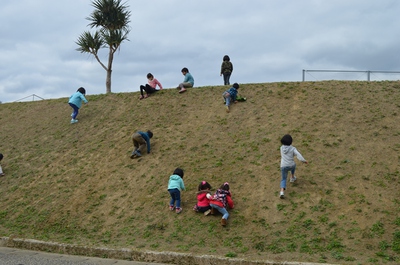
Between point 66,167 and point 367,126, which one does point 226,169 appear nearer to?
point 367,126

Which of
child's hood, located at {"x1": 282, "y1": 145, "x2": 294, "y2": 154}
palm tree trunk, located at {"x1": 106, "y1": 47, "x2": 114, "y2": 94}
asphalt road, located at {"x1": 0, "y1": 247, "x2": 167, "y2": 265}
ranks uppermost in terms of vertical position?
palm tree trunk, located at {"x1": 106, "y1": 47, "x2": 114, "y2": 94}

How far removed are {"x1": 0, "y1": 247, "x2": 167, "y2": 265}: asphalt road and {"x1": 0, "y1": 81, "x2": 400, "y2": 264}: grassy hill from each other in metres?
0.65

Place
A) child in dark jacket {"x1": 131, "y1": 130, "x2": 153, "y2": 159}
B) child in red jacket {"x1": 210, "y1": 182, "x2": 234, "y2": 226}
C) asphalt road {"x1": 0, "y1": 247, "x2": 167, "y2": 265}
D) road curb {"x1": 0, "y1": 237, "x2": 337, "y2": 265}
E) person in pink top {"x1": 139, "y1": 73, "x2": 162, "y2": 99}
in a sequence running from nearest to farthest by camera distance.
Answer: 1. road curb {"x1": 0, "y1": 237, "x2": 337, "y2": 265}
2. asphalt road {"x1": 0, "y1": 247, "x2": 167, "y2": 265}
3. child in red jacket {"x1": 210, "y1": 182, "x2": 234, "y2": 226}
4. child in dark jacket {"x1": 131, "y1": 130, "x2": 153, "y2": 159}
5. person in pink top {"x1": 139, "y1": 73, "x2": 162, "y2": 99}

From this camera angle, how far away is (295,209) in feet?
30.1

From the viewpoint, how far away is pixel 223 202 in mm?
9195

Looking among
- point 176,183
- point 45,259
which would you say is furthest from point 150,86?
point 45,259

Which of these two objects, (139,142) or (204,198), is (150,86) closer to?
(139,142)

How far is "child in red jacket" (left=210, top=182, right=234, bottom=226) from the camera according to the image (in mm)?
8914

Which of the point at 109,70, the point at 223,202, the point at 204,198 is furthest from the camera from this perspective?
the point at 109,70

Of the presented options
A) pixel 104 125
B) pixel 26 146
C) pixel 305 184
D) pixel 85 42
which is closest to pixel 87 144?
pixel 104 125

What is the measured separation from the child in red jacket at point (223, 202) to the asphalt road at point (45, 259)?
6.76ft

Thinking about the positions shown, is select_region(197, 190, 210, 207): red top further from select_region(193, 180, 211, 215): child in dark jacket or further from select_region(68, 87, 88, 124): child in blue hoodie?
select_region(68, 87, 88, 124): child in blue hoodie

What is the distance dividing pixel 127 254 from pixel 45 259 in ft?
5.66

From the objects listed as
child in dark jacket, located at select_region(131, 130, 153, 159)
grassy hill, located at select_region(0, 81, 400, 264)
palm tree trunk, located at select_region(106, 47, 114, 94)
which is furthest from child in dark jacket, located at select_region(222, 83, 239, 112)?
palm tree trunk, located at select_region(106, 47, 114, 94)
